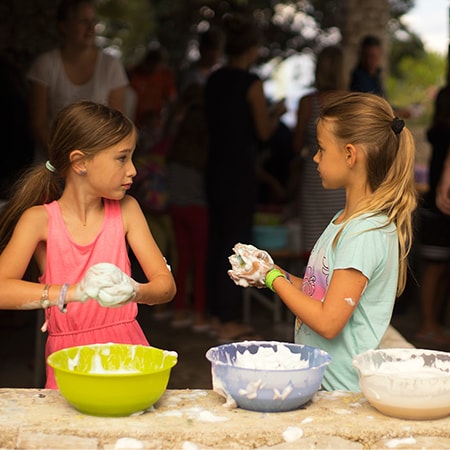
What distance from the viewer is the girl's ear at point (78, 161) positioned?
2.71 meters

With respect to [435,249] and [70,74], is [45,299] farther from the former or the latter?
[435,249]

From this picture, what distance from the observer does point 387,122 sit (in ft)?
8.66

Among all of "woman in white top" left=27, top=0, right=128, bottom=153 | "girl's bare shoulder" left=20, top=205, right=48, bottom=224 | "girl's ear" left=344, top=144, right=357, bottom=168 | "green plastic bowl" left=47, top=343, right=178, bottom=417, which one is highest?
"woman in white top" left=27, top=0, right=128, bottom=153

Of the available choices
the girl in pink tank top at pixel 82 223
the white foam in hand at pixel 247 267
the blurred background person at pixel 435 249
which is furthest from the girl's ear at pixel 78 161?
the blurred background person at pixel 435 249

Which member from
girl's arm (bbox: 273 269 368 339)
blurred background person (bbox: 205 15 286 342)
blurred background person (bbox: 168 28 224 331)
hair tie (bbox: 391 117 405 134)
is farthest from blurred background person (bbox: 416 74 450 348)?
girl's arm (bbox: 273 269 368 339)

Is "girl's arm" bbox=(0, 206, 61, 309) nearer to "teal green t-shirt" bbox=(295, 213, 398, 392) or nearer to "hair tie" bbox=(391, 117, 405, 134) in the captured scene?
"teal green t-shirt" bbox=(295, 213, 398, 392)

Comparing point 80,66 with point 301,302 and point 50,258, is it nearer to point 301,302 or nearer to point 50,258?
point 50,258

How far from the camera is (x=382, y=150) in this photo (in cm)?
263

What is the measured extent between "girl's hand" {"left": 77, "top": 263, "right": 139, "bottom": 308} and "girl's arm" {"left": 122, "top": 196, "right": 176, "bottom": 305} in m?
0.43

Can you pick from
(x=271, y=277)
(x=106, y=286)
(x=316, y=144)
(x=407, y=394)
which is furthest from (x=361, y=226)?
(x=316, y=144)

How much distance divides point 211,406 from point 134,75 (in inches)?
311

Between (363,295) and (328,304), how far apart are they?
21cm

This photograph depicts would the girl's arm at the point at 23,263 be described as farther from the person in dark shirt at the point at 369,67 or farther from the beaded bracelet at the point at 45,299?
the person in dark shirt at the point at 369,67

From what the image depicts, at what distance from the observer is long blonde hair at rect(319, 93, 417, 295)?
2600mm
